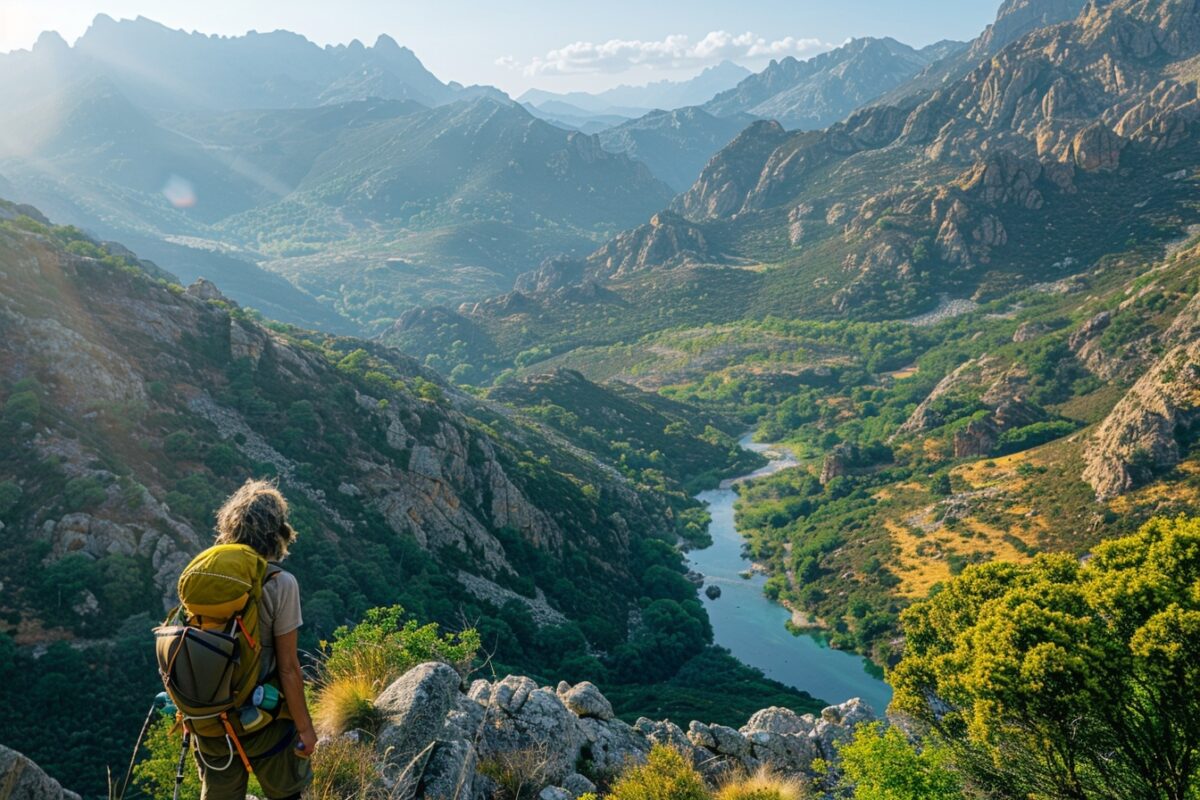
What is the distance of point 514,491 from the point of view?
79.2 m

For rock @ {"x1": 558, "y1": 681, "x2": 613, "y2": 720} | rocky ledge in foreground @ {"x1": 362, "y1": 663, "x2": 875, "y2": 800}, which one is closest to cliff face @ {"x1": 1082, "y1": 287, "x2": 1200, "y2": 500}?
rocky ledge in foreground @ {"x1": 362, "y1": 663, "x2": 875, "y2": 800}

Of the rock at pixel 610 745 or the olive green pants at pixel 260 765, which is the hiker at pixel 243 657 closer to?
the olive green pants at pixel 260 765

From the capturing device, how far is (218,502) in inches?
1876

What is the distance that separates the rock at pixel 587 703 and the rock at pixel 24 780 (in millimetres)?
14869

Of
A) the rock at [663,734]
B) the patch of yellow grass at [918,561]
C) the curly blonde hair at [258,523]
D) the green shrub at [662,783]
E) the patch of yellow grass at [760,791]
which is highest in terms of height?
the curly blonde hair at [258,523]

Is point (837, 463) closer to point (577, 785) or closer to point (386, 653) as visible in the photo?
point (577, 785)

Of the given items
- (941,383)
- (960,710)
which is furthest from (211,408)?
(941,383)

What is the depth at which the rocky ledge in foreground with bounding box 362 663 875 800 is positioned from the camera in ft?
39.9

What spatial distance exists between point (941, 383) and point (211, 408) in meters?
133

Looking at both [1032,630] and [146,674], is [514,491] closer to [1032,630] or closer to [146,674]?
[146,674]

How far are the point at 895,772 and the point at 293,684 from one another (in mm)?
18036

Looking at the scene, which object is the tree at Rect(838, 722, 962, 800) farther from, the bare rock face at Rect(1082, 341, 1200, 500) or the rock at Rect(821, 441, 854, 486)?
the rock at Rect(821, 441, 854, 486)

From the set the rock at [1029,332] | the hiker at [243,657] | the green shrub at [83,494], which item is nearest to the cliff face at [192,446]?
the green shrub at [83,494]

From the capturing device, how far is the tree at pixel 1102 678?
16703mm
